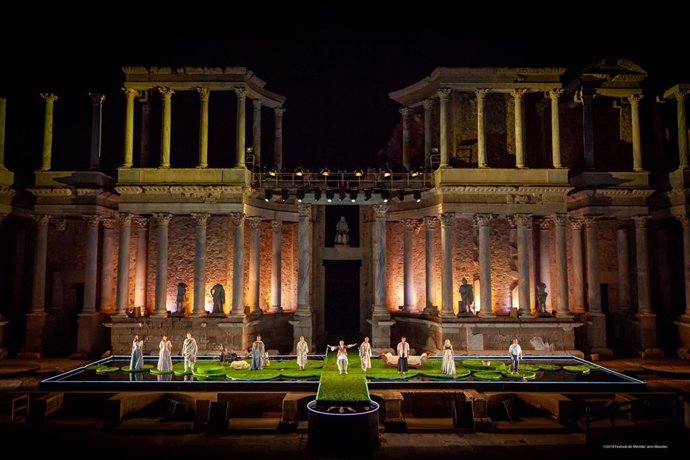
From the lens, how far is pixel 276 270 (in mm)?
29156

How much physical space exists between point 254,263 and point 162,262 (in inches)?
185

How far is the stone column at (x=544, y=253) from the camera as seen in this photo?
93.0 ft

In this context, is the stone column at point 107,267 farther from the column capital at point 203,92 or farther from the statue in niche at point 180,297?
the column capital at point 203,92

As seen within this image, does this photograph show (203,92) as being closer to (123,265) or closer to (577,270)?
(123,265)

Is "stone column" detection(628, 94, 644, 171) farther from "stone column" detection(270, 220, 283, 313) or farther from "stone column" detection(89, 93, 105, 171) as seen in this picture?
"stone column" detection(89, 93, 105, 171)

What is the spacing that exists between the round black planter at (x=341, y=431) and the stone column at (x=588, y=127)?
2100 cm

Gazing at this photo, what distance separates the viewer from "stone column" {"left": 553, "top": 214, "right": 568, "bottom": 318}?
2605cm

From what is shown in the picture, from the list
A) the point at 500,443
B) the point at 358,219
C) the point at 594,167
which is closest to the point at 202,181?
the point at 358,219

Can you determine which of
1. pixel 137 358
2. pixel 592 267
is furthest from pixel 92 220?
pixel 592 267

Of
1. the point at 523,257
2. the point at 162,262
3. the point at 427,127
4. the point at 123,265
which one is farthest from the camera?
the point at 427,127

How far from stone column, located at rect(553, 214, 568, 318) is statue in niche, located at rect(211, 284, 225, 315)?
1708 cm

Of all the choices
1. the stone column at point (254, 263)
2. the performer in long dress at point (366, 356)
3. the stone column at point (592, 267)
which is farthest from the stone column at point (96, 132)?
the stone column at point (592, 267)

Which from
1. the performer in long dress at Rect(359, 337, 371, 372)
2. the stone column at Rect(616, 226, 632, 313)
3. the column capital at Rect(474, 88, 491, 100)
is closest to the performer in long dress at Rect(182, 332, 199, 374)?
the performer in long dress at Rect(359, 337, 371, 372)

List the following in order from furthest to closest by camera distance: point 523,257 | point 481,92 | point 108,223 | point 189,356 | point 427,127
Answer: point 427,127, point 108,223, point 481,92, point 523,257, point 189,356
